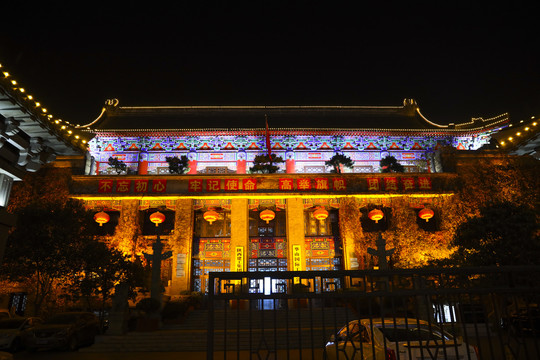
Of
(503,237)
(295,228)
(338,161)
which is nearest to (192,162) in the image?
(295,228)

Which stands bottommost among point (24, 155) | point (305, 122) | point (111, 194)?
point (24, 155)

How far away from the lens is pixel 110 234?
792 inches

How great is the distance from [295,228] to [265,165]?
3702 millimetres

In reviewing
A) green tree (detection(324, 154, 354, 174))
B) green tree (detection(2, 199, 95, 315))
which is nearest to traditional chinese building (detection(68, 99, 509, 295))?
green tree (detection(324, 154, 354, 174))

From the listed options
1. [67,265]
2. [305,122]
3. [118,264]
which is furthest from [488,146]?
[67,265]

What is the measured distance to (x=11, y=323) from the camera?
1156 cm

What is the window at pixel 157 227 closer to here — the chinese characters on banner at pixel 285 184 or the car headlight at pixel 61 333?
the chinese characters on banner at pixel 285 184

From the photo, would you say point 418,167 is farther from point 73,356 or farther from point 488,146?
point 73,356

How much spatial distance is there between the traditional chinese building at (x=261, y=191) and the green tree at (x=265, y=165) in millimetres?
679

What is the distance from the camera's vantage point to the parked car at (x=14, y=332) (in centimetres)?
1059

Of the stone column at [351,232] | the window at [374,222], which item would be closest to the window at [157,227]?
the stone column at [351,232]

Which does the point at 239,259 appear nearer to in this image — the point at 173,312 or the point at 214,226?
the point at 214,226

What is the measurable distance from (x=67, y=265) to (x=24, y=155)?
22.5 feet

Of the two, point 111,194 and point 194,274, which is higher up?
point 111,194
